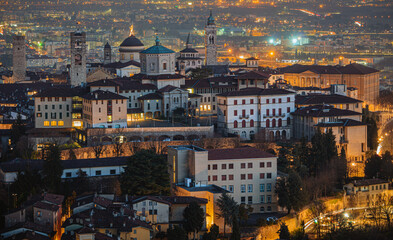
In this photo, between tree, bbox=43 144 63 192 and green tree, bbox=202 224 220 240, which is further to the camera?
tree, bbox=43 144 63 192

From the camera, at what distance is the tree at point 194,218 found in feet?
124

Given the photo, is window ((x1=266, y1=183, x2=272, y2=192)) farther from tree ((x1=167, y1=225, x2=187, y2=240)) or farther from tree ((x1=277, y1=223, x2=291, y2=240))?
tree ((x1=167, y1=225, x2=187, y2=240))

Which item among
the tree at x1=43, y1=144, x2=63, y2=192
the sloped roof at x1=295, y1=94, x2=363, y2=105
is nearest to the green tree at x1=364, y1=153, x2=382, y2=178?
the sloped roof at x1=295, y1=94, x2=363, y2=105

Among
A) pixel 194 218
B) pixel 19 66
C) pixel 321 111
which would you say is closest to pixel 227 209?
pixel 194 218

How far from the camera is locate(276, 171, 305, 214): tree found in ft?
137

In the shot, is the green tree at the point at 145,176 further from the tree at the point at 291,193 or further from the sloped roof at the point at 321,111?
the sloped roof at the point at 321,111

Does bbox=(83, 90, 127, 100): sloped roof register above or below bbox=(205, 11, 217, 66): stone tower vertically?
below

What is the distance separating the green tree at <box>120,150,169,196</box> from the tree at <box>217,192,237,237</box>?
3229mm

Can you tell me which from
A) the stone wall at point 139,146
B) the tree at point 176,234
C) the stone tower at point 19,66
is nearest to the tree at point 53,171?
the stone wall at point 139,146

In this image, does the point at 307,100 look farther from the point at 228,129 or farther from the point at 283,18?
the point at 283,18

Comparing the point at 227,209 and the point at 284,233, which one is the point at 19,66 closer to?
the point at 227,209

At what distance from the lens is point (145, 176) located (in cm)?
4150

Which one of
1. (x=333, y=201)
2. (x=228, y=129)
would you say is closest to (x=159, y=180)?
(x=333, y=201)

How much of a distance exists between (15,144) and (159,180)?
40.6 feet
